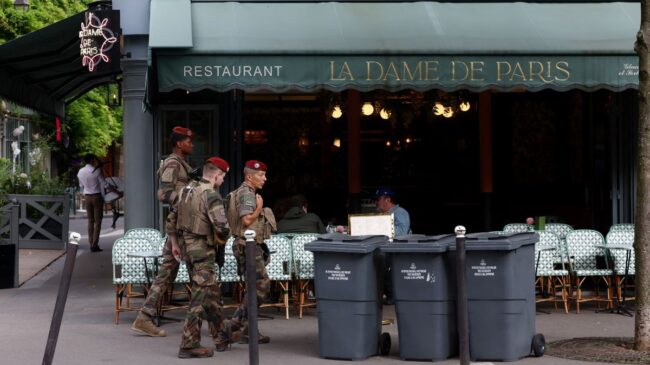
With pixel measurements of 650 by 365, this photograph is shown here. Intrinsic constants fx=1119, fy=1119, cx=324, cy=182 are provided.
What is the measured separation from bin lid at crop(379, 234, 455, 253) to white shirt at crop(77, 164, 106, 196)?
11654mm

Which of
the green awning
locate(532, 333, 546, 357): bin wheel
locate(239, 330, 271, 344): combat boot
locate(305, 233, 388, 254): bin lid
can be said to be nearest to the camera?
locate(305, 233, 388, 254): bin lid

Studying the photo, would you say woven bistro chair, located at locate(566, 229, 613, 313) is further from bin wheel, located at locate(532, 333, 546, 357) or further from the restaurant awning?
the restaurant awning

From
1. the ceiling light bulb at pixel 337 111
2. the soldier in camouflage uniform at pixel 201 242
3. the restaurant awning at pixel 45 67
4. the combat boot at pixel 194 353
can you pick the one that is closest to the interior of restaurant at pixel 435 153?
the ceiling light bulb at pixel 337 111

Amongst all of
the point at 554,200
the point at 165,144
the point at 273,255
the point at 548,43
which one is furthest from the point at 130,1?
the point at 554,200

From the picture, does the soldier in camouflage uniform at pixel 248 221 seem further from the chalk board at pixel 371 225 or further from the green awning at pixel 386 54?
the green awning at pixel 386 54

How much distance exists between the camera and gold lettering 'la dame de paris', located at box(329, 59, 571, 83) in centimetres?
1273

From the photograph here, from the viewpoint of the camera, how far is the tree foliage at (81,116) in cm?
3291

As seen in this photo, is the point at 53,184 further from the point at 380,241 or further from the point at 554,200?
the point at 380,241

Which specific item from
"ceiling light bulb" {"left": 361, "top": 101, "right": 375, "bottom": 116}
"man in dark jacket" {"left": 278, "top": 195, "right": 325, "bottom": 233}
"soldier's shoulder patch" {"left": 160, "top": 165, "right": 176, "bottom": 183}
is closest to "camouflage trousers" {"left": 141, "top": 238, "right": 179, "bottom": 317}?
"soldier's shoulder patch" {"left": 160, "top": 165, "right": 176, "bottom": 183}

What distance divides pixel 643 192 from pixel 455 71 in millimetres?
3313

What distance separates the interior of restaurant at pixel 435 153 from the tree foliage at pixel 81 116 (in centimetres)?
1459

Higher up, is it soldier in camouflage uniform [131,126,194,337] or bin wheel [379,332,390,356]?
soldier in camouflage uniform [131,126,194,337]

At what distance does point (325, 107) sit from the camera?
59.6ft

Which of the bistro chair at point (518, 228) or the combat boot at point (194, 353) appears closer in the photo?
the combat boot at point (194, 353)
